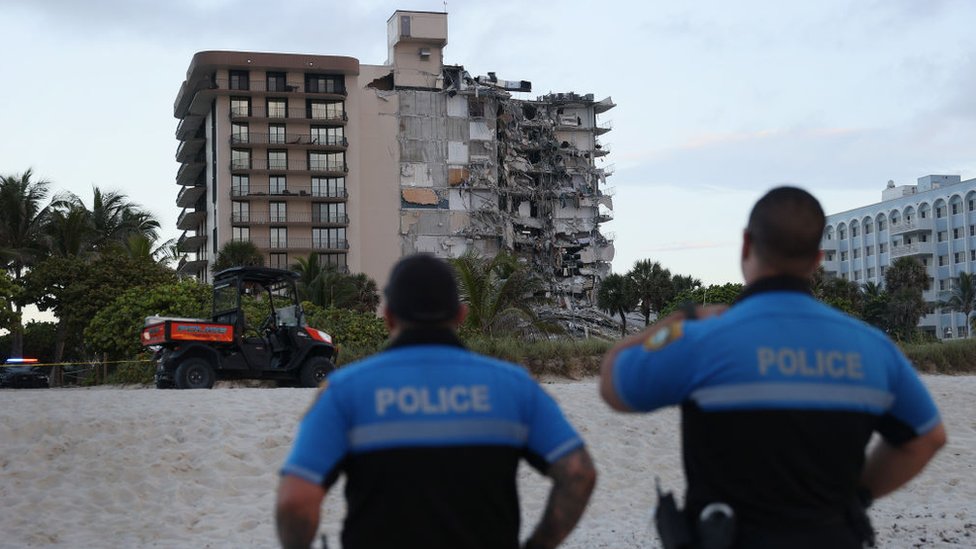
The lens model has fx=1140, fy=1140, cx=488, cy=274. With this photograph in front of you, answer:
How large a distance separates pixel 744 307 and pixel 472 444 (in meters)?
0.78

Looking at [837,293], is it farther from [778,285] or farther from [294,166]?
[778,285]

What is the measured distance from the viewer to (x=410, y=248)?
8069 centimetres

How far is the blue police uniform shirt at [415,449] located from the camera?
271 cm

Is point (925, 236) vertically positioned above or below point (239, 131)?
below

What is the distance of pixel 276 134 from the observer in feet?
253

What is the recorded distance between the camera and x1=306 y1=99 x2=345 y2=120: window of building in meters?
77.1

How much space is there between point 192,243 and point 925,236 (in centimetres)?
6209

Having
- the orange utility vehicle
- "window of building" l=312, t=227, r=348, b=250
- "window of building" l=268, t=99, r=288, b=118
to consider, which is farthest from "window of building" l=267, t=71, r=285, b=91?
the orange utility vehicle

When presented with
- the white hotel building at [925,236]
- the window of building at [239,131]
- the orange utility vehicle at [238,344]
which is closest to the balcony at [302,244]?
the window of building at [239,131]

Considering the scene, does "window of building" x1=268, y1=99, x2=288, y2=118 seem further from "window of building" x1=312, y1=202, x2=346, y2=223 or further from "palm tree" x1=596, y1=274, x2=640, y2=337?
"palm tree" x1=596, y1=274, x2=640, y2=337

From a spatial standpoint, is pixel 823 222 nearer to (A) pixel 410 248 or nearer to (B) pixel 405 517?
(B) pixel 405 517

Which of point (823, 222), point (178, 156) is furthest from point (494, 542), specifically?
point (178, 156)

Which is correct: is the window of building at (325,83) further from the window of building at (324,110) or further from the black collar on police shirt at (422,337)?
the black collar on police shirt at (422,337)

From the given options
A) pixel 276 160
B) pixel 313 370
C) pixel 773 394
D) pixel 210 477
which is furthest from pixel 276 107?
pixel 773 394
